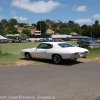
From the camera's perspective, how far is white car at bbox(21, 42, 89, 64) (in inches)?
464

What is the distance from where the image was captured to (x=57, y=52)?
40.1ft

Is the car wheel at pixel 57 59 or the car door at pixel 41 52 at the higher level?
the car door at pixel 41 52

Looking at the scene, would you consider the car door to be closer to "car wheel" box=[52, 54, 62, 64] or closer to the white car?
the white car

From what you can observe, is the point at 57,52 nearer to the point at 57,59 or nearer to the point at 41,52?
the point at 57,59

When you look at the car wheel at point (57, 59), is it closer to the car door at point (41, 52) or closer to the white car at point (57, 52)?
the white car at point (57, 52)

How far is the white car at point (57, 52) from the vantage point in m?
11.8

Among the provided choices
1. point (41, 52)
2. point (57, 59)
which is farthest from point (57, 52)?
point (41, 52)

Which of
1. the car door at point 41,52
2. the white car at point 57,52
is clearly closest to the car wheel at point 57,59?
the white car at point 57,52

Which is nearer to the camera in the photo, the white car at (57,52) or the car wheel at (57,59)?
the white car at (57,52)

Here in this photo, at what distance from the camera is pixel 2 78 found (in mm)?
7961

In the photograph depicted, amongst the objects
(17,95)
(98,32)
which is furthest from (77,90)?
(98,32)

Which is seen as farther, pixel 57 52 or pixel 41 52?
pixel 41 52

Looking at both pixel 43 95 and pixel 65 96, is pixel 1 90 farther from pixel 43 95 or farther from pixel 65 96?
pixel 65 96

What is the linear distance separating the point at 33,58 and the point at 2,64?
8.83ft
